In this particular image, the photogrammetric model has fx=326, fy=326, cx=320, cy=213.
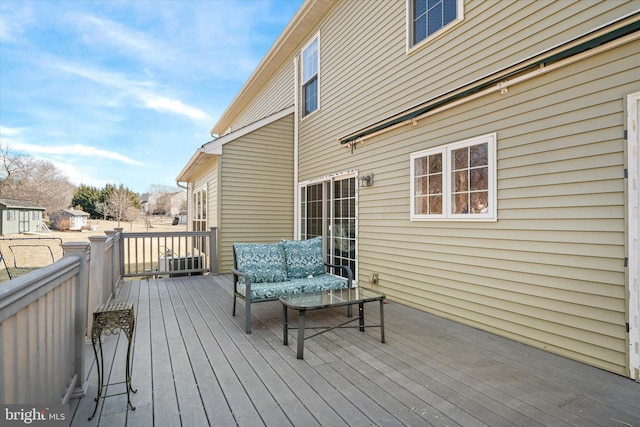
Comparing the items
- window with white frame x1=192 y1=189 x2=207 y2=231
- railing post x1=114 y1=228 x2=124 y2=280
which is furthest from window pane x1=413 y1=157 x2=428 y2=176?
window with white frame x1=192 y1=189 x2=207 y2=231

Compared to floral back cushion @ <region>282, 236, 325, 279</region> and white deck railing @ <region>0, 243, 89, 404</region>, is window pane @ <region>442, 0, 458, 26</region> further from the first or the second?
white deck railing @ <region>0, 243, 89, 404</region>

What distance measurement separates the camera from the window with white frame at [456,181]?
11.9 ft

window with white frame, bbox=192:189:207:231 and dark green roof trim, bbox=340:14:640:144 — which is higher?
dark green roof trim, bbox=340:14:640:144

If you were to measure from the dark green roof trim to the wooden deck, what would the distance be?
2.65 m

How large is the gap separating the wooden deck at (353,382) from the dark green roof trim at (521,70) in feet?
8.71

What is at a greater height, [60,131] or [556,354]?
[60,131]

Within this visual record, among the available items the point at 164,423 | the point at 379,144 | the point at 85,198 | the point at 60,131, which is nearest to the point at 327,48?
the point at 379,144

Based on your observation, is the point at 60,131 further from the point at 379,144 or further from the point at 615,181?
the point at 615,181

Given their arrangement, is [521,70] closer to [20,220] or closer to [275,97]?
[275,97]

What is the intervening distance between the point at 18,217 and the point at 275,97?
26.6 metres

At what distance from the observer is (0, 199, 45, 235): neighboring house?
22.5 metres

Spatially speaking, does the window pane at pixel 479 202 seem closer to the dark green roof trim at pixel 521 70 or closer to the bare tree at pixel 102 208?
the dark green roof trim at pixel 521 70

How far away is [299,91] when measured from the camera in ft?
25.9

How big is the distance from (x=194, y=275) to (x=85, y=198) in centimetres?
4050
